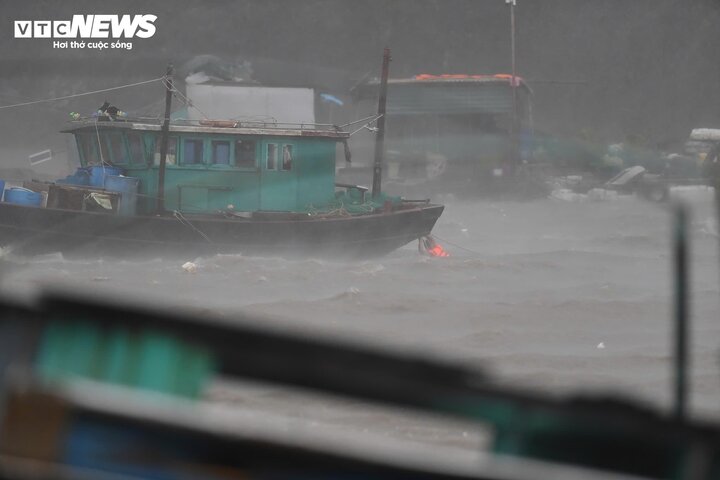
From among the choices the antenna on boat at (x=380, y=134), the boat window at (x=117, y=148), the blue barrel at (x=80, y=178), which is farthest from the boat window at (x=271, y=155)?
the blue barrel at (x=80, y=178)

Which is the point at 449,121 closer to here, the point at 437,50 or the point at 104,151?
the point at 437,50

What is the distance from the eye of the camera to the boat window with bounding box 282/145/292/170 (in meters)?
17.0

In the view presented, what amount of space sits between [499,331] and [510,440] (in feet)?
34.0

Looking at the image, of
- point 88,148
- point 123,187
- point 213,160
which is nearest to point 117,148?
point 88,148

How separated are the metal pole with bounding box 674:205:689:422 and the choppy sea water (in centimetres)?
419

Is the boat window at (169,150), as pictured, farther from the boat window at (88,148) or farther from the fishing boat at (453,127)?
the fishing boat at (453,127)

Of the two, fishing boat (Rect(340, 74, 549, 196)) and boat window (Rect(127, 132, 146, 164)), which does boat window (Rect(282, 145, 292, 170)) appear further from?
fishing boat (Rect(340, 74, 549, 196))

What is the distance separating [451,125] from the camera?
91.6 ft

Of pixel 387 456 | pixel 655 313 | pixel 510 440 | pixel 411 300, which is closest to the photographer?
pixel 387 456

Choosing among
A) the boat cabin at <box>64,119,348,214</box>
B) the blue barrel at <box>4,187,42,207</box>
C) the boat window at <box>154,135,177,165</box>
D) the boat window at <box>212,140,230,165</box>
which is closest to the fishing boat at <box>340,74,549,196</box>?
the boat cabin at <box>64,119,348,214</box>

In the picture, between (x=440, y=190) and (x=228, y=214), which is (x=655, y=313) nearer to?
(x=228, y=214)

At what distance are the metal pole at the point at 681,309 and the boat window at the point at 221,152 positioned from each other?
49.9 feet

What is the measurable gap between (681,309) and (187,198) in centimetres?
1569

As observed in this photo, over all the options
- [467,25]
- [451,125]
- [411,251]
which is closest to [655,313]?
[411,251]
